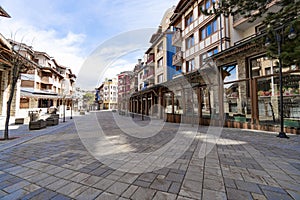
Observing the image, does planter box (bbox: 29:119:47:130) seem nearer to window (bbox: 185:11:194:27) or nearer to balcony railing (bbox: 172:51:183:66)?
balcony railing (bbox: 172:51:183:66)

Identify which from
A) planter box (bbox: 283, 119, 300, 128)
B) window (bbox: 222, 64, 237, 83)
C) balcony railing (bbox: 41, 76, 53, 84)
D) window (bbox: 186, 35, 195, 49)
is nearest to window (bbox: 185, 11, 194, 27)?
window (bbox: 186, 35, 195, 49)

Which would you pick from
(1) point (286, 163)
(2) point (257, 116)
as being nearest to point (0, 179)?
(1) point (286, 163)

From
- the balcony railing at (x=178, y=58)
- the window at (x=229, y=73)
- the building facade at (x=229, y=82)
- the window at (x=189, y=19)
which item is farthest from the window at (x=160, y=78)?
the window at (x=229, y=73)

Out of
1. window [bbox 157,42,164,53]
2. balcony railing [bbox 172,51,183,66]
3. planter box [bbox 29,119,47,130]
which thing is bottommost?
planter box [bbox 29,119,47,130]

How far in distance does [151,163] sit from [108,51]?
8.26 meters

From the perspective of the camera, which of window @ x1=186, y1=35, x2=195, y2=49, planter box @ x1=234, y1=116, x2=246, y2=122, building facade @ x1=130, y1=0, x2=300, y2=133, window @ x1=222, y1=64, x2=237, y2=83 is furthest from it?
window @ x1=186, y1=35, x2=195, y2=49

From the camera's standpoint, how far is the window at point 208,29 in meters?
11.7

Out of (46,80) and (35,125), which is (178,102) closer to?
(35,125)

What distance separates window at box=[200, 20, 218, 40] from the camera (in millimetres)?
11656

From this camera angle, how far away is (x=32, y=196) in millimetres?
2168

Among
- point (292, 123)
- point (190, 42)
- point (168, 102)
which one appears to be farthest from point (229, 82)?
point (190, 42)

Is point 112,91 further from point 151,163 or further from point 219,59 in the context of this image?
point 151,163

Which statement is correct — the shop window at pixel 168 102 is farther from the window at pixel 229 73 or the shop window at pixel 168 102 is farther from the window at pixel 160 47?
the window at pixel 160 47

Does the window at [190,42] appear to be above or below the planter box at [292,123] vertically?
above
